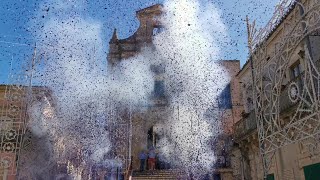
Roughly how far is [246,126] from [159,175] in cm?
482

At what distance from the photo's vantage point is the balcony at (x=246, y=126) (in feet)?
42.1

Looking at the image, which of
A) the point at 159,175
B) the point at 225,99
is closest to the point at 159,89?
the point at 225,99

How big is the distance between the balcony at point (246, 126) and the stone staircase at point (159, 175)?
3.37 meters

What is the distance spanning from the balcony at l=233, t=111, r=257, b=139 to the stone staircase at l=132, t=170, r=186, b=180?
3.37 m

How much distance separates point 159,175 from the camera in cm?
1585

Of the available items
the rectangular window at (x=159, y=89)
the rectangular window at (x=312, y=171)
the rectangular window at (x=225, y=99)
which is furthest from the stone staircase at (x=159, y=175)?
the rectangular window at (x=225, y=99)

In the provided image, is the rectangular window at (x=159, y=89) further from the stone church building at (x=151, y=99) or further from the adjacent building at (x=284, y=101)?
the adjacent building at (x=284, y=101)

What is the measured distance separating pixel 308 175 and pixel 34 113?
12.0 m

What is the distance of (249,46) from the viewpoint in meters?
7.83

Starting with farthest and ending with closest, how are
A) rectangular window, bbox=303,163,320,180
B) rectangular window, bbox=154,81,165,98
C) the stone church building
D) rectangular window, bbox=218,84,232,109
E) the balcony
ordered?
rectangular window, bbox=218,84,232,109, rectangular window, bbox=154,81,165,98, the stone church building, the balcony, rectangular window, bbox=303,163,320,180

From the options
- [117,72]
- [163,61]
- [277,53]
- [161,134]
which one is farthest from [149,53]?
[277,53]

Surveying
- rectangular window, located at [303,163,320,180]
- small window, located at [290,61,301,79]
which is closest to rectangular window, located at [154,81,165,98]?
small window, located at [290,61,301,79]

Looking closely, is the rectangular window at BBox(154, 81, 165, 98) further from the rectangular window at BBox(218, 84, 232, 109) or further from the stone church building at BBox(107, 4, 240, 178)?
the rectangular window at BBox(218, 84, 232, 109)

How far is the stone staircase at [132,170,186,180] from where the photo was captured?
1563 centimetres
